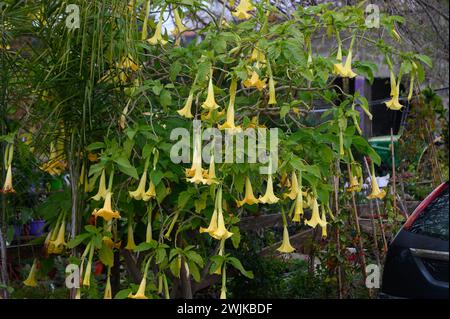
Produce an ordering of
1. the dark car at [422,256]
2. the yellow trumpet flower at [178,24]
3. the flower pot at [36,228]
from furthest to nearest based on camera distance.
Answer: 1. the flower pot at [36,228]
2. the yellow trumpet flower at [178,24]
3. the dark car at [422,256]

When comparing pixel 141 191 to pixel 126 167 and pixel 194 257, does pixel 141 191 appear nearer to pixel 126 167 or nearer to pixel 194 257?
pixel 126 167

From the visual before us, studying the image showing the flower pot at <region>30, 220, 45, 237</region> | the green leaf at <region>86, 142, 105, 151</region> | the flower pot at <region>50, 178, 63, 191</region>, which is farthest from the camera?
the flower pot at <region>30, 220, 45, 237</region>

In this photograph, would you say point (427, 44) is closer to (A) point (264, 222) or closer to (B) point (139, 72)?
(A) point (264, 222)

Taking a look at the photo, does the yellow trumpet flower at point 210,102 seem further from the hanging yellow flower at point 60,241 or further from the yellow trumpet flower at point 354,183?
the hanging yellow flower at point 60,241

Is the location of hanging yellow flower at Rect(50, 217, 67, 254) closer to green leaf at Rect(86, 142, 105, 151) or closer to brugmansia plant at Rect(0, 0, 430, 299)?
brugmansia plant at Rect(0, 0, 430, 299)

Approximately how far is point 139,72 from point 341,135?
4.44 ft

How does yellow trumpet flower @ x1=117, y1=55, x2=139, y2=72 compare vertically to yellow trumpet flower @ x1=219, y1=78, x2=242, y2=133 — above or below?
above

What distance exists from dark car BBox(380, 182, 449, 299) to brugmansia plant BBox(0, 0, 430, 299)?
1.86 ft

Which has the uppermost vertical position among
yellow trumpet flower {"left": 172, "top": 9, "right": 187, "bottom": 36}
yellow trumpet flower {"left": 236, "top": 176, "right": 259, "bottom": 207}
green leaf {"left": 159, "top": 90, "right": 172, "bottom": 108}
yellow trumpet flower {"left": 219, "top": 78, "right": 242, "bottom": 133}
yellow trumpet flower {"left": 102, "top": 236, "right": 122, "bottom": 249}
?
yellow trumpet flower {"left": 172, "top": 9, "right": 187, "bottom": 36}

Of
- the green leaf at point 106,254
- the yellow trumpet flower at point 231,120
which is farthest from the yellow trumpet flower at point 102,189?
the yellow trumpet flower at point 231,120

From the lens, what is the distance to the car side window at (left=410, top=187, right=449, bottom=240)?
3373 millimetres

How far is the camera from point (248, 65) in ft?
12.6

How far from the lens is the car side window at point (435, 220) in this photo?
3.37m
